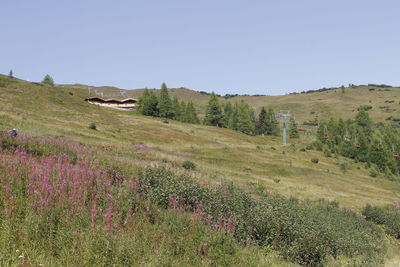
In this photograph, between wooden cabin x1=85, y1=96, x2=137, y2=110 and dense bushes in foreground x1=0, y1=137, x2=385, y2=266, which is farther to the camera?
wooden cabin x1=85, y1=96, x2=137, y2=110

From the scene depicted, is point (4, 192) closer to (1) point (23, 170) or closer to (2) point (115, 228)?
(1) point (23, 170)

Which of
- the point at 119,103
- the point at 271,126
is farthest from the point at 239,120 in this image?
the point at 119,103

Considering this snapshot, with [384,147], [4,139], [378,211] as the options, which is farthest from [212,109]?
[4,139]

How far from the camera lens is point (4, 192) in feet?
17.7

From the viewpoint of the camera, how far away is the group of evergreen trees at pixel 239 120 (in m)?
109

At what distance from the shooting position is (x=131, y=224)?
561cm

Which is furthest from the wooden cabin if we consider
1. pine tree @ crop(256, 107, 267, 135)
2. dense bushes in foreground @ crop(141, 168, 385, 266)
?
dense bushes in foreground @ crop(141, 168, 385, 266)

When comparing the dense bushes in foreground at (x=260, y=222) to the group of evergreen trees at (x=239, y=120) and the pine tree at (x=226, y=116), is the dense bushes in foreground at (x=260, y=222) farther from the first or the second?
the pine tree at (x=226, y=116)

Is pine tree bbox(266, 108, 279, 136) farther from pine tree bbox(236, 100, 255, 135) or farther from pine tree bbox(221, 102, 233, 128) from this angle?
pine tree bbox(221, 102, 233, 128)

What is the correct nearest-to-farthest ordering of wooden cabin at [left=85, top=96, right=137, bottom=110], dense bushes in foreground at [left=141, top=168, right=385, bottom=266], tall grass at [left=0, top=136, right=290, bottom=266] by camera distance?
tall grass at [left=0, top=136, right=290, bottom=266] → dense bushes in foreground at [left=141, top=168, right=385, bottom=266] → wooden cabin at [left=85, top=96, right=137, bottom=110]

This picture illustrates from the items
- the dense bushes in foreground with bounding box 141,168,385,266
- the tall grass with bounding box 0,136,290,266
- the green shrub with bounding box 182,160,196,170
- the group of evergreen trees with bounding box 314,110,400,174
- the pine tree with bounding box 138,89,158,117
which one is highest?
the pine tree with bounding box 138,89,158,117

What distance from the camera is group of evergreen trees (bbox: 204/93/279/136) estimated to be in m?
109

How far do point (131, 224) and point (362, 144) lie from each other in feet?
328

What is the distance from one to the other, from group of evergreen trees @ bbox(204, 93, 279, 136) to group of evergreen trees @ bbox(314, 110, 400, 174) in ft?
61.0
